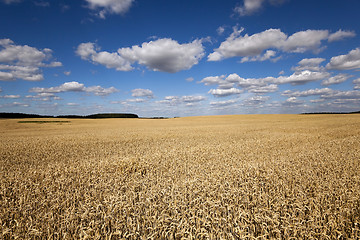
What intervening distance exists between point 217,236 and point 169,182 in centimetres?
257

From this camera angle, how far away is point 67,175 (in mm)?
6008

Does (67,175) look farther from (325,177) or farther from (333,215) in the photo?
(325,177)

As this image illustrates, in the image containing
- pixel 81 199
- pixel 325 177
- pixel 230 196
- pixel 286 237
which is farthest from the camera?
pixel 325 177

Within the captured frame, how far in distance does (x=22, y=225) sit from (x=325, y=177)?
23.8 ft

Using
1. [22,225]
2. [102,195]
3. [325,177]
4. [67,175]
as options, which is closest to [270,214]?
[325,177]

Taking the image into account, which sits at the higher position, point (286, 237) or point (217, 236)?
point (217, 236)

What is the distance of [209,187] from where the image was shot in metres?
4.51

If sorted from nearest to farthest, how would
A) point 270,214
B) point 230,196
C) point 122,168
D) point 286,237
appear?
point 286,237 → point 270,214 → point 230,196 → point 122,168

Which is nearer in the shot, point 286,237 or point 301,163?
point 286,237

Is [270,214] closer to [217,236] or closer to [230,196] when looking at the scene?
[230,196]

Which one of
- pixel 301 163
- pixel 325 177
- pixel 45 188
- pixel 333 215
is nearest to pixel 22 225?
pixel 45 188

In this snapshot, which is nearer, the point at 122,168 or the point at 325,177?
the point at 325,177

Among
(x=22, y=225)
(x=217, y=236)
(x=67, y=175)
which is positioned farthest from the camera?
(x=67, y=175)

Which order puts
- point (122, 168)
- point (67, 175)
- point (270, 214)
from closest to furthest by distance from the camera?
point (270, 214) < point (67, 175) < point (122, 168)
